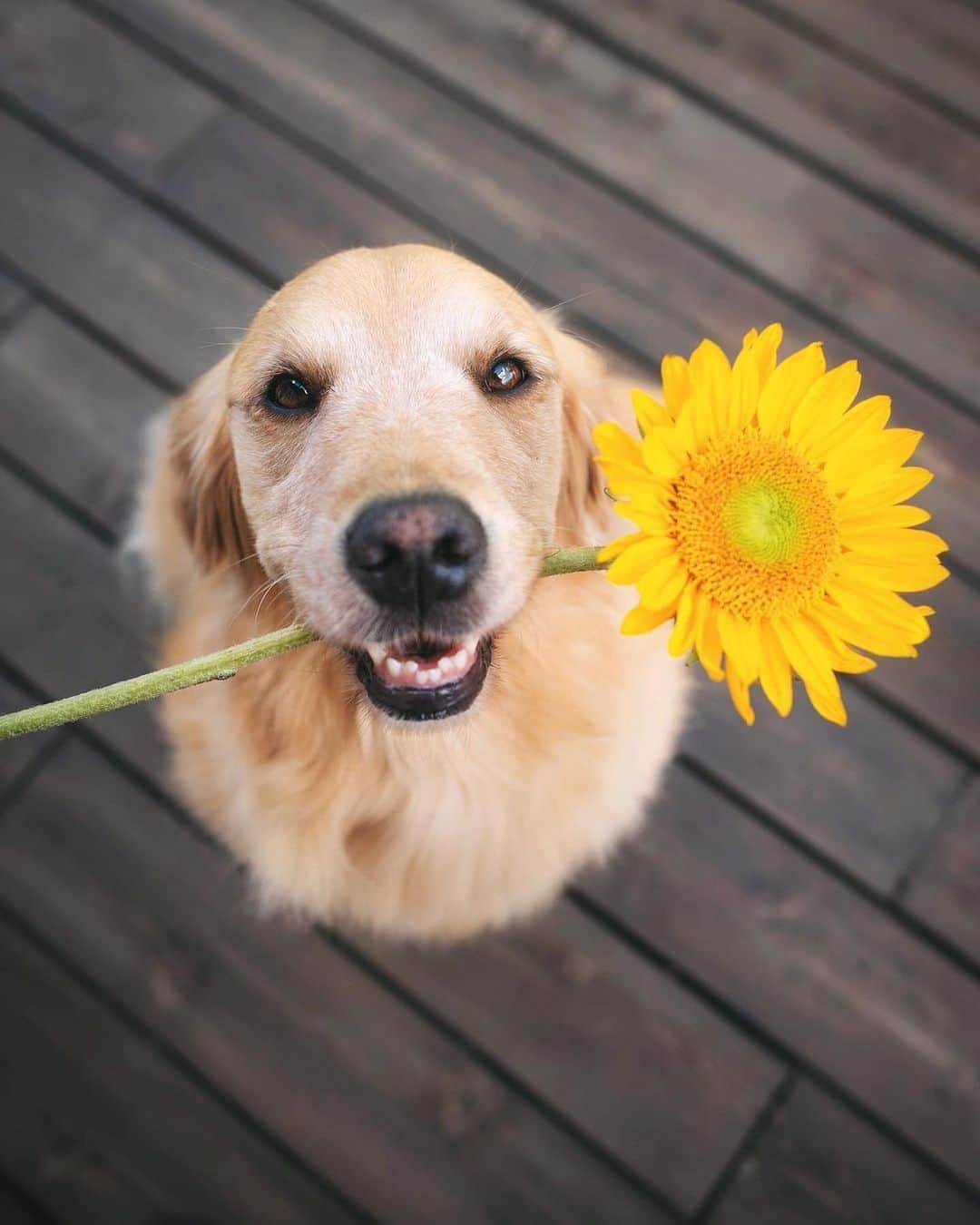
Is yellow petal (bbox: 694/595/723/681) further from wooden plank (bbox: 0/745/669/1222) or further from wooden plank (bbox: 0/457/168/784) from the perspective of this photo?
wooden plank (bbox: 0/457/168/784)

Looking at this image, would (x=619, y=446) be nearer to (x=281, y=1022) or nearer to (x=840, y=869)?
(x=840, y=869)

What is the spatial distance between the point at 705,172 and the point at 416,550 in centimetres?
163

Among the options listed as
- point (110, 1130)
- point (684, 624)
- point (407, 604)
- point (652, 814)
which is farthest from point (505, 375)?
point (110, 1130)

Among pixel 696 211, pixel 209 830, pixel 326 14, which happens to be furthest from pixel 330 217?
pixel 209 830

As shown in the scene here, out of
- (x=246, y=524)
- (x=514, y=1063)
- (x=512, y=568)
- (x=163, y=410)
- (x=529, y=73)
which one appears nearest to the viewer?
(x=512, y=568)

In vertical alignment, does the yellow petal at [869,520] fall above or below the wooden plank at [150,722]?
above

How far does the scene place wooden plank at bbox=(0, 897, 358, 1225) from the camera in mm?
1782

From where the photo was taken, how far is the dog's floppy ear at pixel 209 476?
1.35 meters

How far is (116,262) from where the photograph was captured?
2.14 meters

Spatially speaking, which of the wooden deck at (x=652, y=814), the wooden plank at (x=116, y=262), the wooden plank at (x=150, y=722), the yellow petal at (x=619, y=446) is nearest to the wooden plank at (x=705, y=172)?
the wooden deck at (x=652, y=814)

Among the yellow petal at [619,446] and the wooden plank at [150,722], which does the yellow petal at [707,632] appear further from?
the wooden plank at [150,722]

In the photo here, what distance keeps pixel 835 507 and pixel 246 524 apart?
0.89 m

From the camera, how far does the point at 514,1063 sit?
1.81 metres

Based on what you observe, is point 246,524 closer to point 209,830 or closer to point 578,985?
point 209,830
